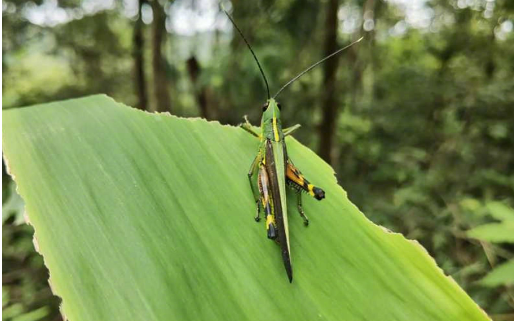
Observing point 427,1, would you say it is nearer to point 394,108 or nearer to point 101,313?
point 394,108

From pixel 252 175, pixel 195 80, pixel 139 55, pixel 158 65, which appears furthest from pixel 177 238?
pixel 139 55

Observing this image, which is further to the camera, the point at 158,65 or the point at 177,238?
the point at 158,65

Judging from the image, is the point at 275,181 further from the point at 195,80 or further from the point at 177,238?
the point at 195,80

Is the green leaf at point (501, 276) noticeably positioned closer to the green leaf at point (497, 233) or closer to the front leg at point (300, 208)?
the green leaf at point (497, 233)

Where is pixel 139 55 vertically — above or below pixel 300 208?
above

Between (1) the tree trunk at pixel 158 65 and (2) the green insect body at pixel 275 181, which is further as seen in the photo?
(1) the tree trunk at pixel 158 65

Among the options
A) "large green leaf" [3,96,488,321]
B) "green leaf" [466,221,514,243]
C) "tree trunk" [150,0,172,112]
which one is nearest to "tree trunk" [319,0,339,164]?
"green leaf" [466,221,514,243]

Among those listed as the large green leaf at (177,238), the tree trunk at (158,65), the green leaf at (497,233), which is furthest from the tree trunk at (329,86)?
the large green leaf at (177,238)

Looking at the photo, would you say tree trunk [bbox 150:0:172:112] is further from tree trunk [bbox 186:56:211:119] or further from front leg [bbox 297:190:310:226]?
front leg [bbox 297:190:310:226]
